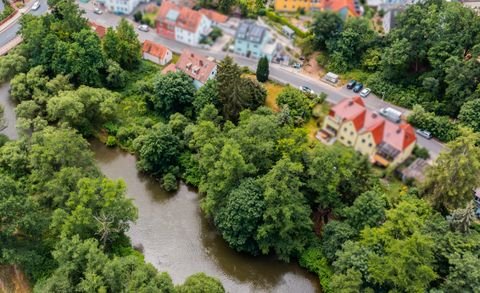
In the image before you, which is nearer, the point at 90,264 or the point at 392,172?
the point at 90,264

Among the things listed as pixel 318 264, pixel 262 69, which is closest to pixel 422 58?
pixel 262 69

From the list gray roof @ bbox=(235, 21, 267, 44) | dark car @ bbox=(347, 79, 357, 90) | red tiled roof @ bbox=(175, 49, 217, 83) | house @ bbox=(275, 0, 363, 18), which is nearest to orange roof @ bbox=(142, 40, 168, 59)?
red tiled roof @ bbox=(175, 49, 217, 83)

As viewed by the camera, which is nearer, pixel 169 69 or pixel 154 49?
pixel 169 69

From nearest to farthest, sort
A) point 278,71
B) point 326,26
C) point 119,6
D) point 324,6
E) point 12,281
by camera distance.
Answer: point 12,281
point 326,26
point 278,71
point 324,6
point 119,6

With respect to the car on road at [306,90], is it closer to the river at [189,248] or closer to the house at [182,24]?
the house at [182,24]

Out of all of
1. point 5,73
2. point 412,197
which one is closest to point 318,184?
point 412,197

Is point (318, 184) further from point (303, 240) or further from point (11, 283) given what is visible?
point (11, 283)

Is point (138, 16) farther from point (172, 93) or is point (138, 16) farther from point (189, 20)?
point (172, 93)

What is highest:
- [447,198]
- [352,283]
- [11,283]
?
[447,198]
